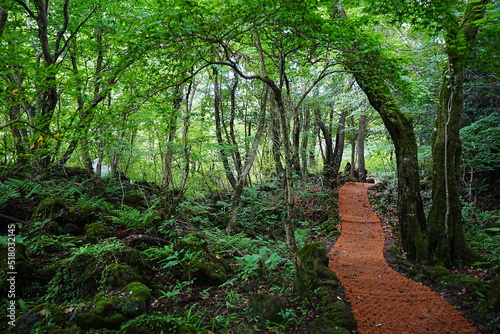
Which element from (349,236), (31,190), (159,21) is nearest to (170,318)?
(159,21)

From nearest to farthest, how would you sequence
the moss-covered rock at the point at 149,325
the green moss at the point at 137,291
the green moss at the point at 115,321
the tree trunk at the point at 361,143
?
the moss-covered rock at the point at 149,325 < the green moss at the point at 115,321 < the green moss at the point at 137,291 < the tree trunk at the point at 361,143

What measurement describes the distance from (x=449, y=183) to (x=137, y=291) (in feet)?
22.8

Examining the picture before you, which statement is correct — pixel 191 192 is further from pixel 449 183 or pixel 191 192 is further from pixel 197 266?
pixel 449 183

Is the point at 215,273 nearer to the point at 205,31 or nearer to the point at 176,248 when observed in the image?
the point at 176,248

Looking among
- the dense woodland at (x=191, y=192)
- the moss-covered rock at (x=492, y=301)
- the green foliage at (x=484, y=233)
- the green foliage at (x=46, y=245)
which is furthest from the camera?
the green foliage at (x=484, y=233)

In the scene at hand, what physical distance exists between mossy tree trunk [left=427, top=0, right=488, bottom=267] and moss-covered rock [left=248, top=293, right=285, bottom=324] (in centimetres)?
463

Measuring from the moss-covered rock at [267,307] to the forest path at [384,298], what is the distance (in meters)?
1.17

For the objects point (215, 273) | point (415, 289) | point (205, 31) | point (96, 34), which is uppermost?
point (96, 34)

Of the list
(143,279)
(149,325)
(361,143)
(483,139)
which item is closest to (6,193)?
(143,279)

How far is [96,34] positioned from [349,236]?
10996 mm

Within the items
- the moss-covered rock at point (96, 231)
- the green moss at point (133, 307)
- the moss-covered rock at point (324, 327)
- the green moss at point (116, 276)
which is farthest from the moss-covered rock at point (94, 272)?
the moss-covered rock at point (324, 327)

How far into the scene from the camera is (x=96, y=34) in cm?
879

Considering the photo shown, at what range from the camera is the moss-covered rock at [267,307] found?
12.9 ft

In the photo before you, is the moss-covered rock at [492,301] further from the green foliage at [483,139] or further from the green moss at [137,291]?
the green foliage at [483,139]
